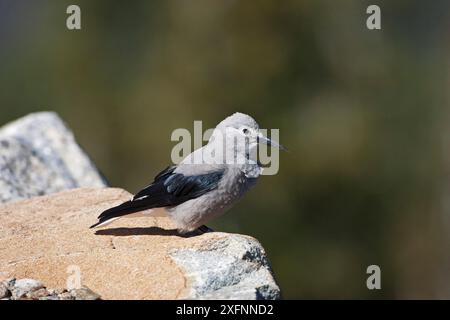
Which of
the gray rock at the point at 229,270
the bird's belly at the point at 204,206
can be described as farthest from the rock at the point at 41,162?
the gray rock at the point at 229,270

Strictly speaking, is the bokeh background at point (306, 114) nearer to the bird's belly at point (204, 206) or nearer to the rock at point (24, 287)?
the bird's belly at point (204, 206)

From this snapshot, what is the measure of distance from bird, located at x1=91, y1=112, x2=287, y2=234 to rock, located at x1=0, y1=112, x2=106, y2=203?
2655 millimetres

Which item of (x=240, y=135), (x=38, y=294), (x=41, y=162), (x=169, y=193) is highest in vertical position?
(x=240, y=135)

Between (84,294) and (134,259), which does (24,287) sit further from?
(134,259)

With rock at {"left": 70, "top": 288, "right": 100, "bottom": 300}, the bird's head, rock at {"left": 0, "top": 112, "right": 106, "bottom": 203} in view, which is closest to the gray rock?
rock at {"left": 70, "top": 288, "right": 100, "bottom": 300}

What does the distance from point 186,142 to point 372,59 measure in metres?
9.79

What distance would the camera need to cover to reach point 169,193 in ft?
21.3

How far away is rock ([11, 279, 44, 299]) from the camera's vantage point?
5514 mm

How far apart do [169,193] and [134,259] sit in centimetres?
81

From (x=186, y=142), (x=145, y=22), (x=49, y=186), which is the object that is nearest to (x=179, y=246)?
(x=186, y=142)

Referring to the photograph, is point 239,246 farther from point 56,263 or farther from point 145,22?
point 145,22

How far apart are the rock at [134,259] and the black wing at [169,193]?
244 millimetres

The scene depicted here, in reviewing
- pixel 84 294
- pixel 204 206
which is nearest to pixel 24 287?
pixel 84 294

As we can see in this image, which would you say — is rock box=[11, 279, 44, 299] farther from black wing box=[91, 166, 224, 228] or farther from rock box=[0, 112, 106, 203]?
rock box=[0, 112, 106, 203]
